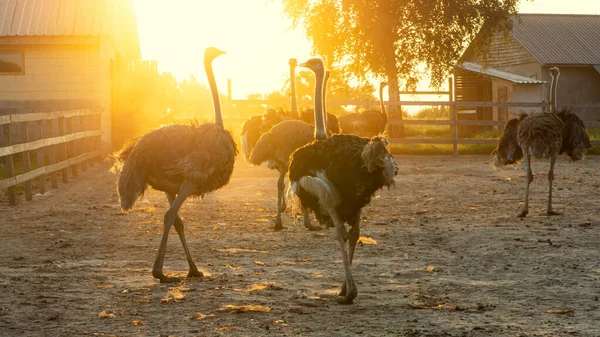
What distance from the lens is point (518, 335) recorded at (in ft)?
19.1

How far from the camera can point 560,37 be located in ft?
130

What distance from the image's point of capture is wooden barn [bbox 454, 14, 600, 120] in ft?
121

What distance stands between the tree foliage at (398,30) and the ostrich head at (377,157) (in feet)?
80.9

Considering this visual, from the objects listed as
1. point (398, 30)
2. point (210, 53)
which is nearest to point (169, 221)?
point (210, 53)

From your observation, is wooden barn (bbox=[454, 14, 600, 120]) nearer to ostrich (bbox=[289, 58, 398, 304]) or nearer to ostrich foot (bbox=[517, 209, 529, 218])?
ostrich foot (bbox=[517, 209, 529, 218])

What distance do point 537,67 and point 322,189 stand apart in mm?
32362

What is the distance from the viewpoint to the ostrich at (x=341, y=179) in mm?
6902

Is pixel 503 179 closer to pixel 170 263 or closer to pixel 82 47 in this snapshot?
pixel 170 263

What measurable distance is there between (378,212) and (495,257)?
12.3 ft

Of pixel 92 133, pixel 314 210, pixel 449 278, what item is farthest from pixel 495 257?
pixel 92 133

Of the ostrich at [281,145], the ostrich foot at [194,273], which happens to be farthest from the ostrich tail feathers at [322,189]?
the ostrich at [281,145]

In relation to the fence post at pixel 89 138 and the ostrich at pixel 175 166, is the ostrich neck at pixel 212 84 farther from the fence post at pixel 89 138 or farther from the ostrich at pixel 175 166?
the fence post at pixel 89 138

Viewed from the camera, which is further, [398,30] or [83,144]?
[398,30]

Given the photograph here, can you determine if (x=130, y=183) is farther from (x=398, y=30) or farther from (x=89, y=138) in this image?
(x=398, y=30)
